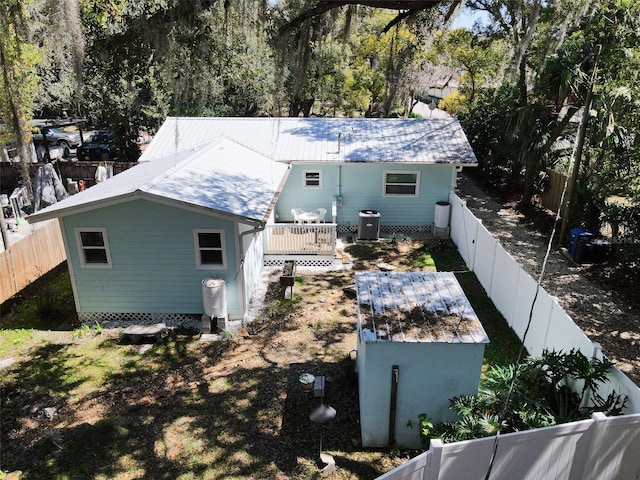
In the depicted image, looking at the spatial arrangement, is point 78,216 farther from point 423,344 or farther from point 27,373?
point 423,344

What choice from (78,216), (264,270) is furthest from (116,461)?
(264,270)

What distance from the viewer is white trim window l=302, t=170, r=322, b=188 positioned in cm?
1515

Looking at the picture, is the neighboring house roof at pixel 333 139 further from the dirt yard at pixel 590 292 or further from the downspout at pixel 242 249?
the downspout at pixel 242 249

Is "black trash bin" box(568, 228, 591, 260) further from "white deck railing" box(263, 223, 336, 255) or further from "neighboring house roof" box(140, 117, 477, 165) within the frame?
"white deck railing" box(263, 223, 336, 255)

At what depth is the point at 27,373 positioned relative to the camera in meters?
8.59

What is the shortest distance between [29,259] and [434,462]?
37.6ft

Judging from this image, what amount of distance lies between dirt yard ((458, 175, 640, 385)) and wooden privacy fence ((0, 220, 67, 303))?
42.1 feet

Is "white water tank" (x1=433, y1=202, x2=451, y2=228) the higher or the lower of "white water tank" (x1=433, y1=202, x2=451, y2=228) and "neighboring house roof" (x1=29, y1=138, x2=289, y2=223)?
the lower

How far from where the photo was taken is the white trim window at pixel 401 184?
49.5 feet

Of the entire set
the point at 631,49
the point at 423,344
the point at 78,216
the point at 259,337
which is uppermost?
the point at 631,49

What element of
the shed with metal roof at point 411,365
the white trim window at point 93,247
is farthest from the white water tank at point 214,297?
the shed with metal roof at point 411,365

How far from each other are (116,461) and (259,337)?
373 centimetres

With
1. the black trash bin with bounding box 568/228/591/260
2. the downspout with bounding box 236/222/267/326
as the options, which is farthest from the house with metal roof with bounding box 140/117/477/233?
the downspout with bounding box 236/222/267/326

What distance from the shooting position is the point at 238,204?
9.94 m
